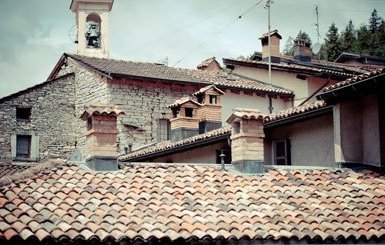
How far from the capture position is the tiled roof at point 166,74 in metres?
27.6

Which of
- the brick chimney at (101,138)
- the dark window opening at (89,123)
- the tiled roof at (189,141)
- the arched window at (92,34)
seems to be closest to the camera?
the brick chimney at (101,138)

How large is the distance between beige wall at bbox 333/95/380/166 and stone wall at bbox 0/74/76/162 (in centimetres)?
1694

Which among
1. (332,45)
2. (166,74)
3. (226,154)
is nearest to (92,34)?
(166,74)

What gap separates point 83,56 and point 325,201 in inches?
760

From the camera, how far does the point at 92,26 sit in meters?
32.3

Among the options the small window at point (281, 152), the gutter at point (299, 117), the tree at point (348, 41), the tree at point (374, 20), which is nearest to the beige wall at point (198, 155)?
Answer: the small window at point (281, 152)

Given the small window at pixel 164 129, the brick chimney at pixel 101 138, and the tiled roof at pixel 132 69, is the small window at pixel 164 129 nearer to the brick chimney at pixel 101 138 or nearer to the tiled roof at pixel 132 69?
the tiled roof at pixel 132 69

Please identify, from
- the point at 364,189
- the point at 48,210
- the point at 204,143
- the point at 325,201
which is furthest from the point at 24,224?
the point at 204,143

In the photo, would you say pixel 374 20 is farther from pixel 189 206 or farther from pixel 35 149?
pixel 189 206

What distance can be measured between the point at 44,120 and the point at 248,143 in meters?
16.7

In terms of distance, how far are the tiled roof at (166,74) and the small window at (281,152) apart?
34.8ft

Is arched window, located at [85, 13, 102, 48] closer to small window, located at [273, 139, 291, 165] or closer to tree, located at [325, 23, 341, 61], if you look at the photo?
small window, located at [273, 139, 291, 165]

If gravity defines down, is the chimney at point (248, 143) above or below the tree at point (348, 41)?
below

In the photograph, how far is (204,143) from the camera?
18.6 metres
